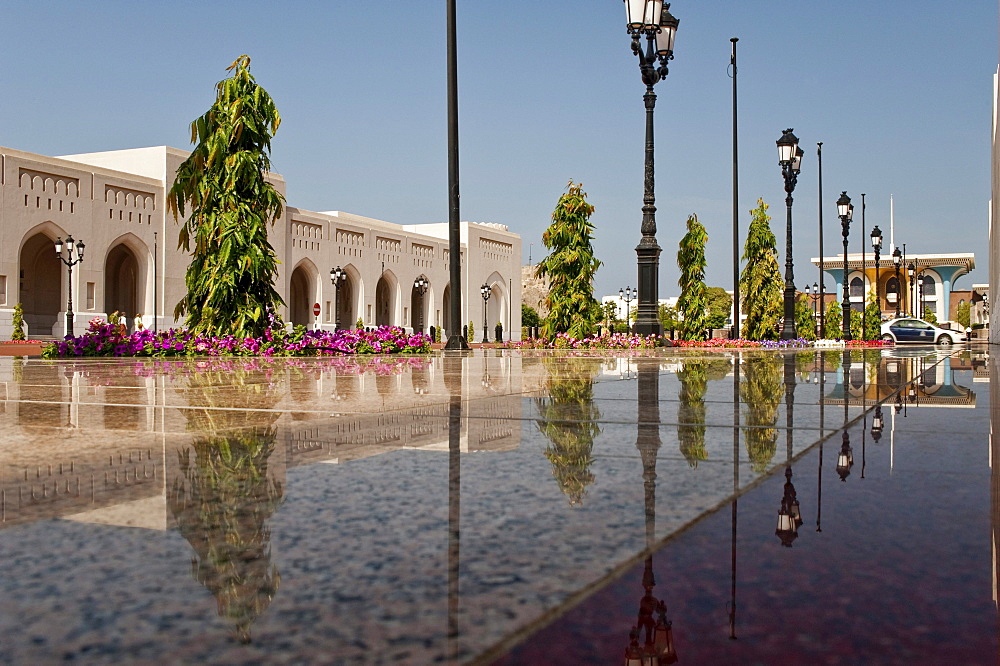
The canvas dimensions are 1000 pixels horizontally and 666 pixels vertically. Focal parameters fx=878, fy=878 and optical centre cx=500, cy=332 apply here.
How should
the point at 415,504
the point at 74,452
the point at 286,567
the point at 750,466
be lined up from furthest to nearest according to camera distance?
the point at 74,452 < the point at 750,466 < the point at 415,504 < the point at 286,567

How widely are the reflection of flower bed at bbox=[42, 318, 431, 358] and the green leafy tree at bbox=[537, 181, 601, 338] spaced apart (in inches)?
648

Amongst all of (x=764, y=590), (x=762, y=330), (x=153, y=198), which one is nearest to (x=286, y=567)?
(x=764, y=590)

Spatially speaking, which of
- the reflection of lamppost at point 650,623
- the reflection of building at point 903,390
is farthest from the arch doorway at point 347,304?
the reflection of lamppost at point 650,623

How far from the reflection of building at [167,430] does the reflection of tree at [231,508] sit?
3 cm

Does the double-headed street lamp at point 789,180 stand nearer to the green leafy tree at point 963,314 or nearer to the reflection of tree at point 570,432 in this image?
the reflection of tree at point 570,432

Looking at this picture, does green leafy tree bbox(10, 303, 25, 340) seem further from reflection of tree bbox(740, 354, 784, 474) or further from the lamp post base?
reflection of tree bbox(740, 354, 784, 474)

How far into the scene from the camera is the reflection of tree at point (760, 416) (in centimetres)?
226

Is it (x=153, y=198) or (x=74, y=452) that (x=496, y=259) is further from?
(x=74, y=452)

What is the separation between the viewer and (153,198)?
39.8 m

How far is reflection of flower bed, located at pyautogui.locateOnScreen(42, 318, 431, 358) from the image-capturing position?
506 inches

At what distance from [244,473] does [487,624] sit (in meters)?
1.20

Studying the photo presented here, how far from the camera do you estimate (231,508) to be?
1.61 meters

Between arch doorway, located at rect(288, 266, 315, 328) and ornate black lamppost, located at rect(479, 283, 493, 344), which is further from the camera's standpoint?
ornate black lamppost, located at rect(479, 283, 493, 344)

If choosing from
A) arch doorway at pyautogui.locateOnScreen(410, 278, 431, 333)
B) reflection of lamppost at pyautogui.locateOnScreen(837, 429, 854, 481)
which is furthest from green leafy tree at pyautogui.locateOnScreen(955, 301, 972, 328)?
reflection of lamppost at pyautogui.locateOnScreen(837, 429, 854, 481)
